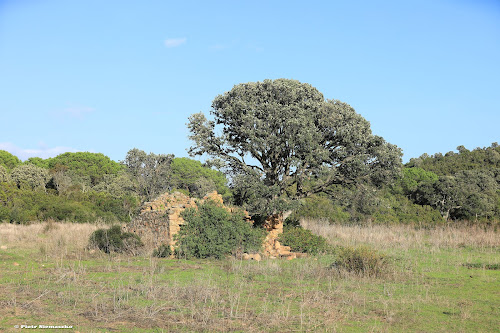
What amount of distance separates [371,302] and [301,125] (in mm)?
13045

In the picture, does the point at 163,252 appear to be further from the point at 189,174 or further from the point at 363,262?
the point at 189,174

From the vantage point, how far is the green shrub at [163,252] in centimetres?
1841

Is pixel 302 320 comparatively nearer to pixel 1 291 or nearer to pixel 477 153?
pixel 1 291

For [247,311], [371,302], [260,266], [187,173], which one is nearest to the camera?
[247,311]

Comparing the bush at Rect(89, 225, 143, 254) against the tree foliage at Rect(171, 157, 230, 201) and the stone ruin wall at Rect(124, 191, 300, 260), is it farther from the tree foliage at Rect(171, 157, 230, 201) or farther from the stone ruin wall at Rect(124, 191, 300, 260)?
the tree foliage at Rect(171, 157, 230, 201)

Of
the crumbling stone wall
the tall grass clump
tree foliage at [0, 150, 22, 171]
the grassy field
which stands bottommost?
the grassy field

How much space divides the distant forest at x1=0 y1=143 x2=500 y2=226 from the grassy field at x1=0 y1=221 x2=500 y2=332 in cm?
780

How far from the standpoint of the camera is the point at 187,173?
80.5 m

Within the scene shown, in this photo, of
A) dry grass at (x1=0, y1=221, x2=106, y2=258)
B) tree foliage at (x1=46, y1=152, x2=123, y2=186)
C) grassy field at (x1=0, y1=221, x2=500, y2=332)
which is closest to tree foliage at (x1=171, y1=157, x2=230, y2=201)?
tree foliage at (x1=46, y1=152, x2=123, y2=186)

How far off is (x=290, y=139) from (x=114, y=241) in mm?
9904

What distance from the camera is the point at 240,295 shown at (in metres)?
11.2

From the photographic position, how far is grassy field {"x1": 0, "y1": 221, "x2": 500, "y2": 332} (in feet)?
28.6

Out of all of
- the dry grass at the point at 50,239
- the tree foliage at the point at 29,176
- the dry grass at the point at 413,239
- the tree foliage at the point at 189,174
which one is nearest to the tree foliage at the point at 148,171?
the tree foliage at the point at 29,176

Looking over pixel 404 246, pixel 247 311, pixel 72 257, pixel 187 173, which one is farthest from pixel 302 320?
pixel 187 173
